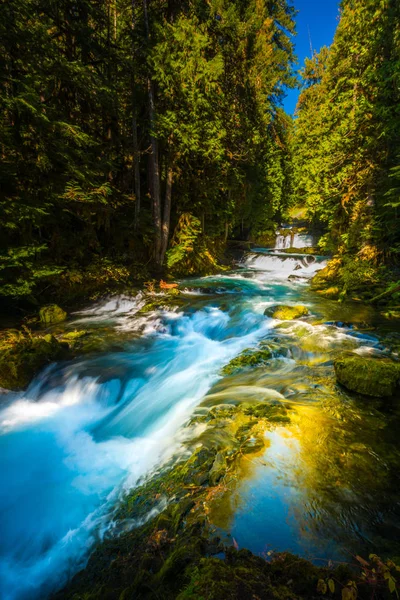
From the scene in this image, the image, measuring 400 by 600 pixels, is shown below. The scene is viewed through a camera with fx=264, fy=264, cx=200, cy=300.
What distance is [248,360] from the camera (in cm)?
565

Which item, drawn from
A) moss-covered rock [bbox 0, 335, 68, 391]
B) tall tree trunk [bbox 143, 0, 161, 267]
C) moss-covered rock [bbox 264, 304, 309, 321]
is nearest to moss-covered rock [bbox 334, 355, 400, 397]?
moss-covered rock [bbox 264, 304, 309, 321]

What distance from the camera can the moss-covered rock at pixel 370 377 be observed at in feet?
12.8

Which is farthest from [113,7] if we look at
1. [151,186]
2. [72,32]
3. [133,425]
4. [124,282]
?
[133,425]

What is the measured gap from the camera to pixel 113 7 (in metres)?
10.2

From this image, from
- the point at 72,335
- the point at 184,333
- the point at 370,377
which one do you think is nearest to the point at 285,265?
the point at 184,333

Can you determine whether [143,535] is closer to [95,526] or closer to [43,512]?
[95,526]

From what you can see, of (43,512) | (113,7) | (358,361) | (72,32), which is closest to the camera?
(43,512)

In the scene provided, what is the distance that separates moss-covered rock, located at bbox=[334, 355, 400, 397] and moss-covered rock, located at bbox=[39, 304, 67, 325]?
23.7 ft

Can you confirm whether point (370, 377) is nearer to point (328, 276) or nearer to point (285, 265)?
point (328, 276)

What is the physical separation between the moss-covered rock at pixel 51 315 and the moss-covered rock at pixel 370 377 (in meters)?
7.23

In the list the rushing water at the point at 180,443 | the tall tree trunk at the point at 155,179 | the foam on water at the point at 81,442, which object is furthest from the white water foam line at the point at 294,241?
the foam on water at the point at 81,442

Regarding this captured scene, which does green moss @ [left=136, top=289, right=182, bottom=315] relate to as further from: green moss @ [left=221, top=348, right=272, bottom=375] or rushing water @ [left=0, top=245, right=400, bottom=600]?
green moss @ [left=221, top=348, right=272, bottom=375]

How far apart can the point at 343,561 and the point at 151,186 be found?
12231mm

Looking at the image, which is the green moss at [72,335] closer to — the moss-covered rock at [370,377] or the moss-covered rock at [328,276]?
the moss-covered rock at [370,377]
